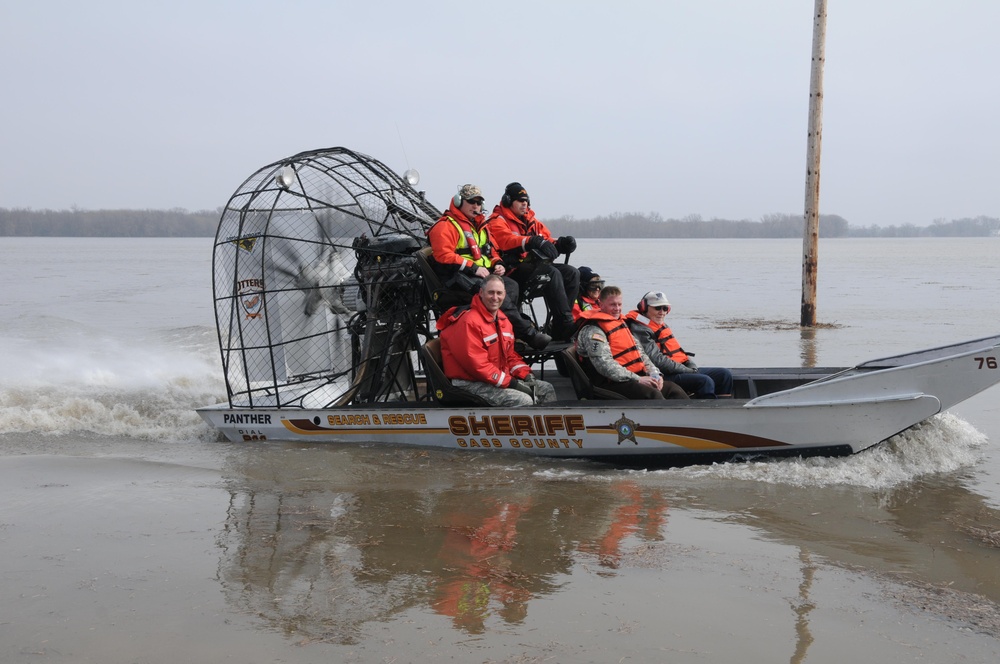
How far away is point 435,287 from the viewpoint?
7.86 m

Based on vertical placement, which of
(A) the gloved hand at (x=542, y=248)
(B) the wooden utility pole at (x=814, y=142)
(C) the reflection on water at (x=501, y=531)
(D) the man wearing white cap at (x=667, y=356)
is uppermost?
(B) the wooden utility pole at (x=814, y=142)

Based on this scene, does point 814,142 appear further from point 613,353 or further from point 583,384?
point 583,384

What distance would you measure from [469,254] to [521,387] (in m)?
1.22

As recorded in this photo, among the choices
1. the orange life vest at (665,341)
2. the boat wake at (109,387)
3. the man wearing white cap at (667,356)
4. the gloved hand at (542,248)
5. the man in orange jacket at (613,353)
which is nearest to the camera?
the man in orange jacket at (613,353)

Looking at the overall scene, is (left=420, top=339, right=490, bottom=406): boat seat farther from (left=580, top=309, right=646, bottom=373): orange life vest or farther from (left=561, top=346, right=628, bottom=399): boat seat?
(left=580, top=309, right=646, bottom=373): orange life vest

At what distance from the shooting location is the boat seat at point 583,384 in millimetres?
7445

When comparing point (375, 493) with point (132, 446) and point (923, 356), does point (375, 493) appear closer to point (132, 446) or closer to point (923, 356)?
point (132, 446)

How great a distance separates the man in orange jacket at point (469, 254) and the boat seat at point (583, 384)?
0.46 metres

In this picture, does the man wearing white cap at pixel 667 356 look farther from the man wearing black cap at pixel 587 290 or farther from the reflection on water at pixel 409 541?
the reflection on water at pixel 409 541

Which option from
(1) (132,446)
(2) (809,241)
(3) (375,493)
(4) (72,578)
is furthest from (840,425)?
(2) (809,241)

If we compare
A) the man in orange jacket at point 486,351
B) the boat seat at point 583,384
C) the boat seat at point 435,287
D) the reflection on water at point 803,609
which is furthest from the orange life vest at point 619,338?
the reflection on water at point 803,609

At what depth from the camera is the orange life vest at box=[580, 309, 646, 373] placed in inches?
292

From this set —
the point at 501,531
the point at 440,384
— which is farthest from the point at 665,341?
the point at 501,531

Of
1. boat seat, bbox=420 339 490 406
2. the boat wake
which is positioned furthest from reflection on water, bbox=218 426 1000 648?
the boat wake
